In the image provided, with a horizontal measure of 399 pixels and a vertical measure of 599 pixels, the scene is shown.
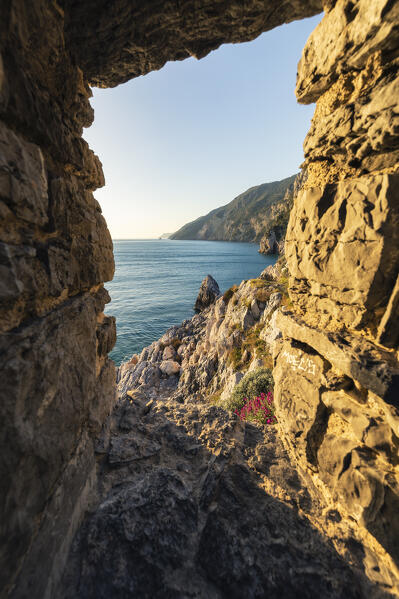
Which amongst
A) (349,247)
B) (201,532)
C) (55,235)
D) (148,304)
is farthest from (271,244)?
(201,532)

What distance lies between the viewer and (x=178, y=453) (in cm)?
467

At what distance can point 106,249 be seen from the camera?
4.52 meters

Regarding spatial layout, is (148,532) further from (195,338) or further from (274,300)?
(195,338)

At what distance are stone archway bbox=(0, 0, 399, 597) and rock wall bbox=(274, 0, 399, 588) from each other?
0.02m

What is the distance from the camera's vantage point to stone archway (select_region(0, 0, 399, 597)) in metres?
2.40

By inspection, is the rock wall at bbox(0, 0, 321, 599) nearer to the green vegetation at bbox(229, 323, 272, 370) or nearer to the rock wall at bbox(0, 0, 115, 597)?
the rock wall at bbox(0, 0, 115, 597)

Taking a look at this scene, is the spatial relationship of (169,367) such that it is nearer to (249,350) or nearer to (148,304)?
(249,350)

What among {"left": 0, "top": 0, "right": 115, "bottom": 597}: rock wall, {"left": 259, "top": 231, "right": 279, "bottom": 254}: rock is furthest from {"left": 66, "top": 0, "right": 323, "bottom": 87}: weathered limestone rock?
{"left": 259, "top": 231, "right": 279, "bottom": 254}: rock

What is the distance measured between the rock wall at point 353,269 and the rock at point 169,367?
15399 millimetres

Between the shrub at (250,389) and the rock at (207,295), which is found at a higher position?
the shrub at (250,389)

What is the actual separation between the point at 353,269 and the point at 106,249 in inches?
169

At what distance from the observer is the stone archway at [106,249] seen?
2.40m

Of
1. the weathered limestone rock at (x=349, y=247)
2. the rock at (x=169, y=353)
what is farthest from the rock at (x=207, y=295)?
the weathered limestone rock at (x=349, y=247)

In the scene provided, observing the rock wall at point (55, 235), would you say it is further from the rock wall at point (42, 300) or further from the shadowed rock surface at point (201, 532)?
the shadowed rock surface at point (201, 532)
